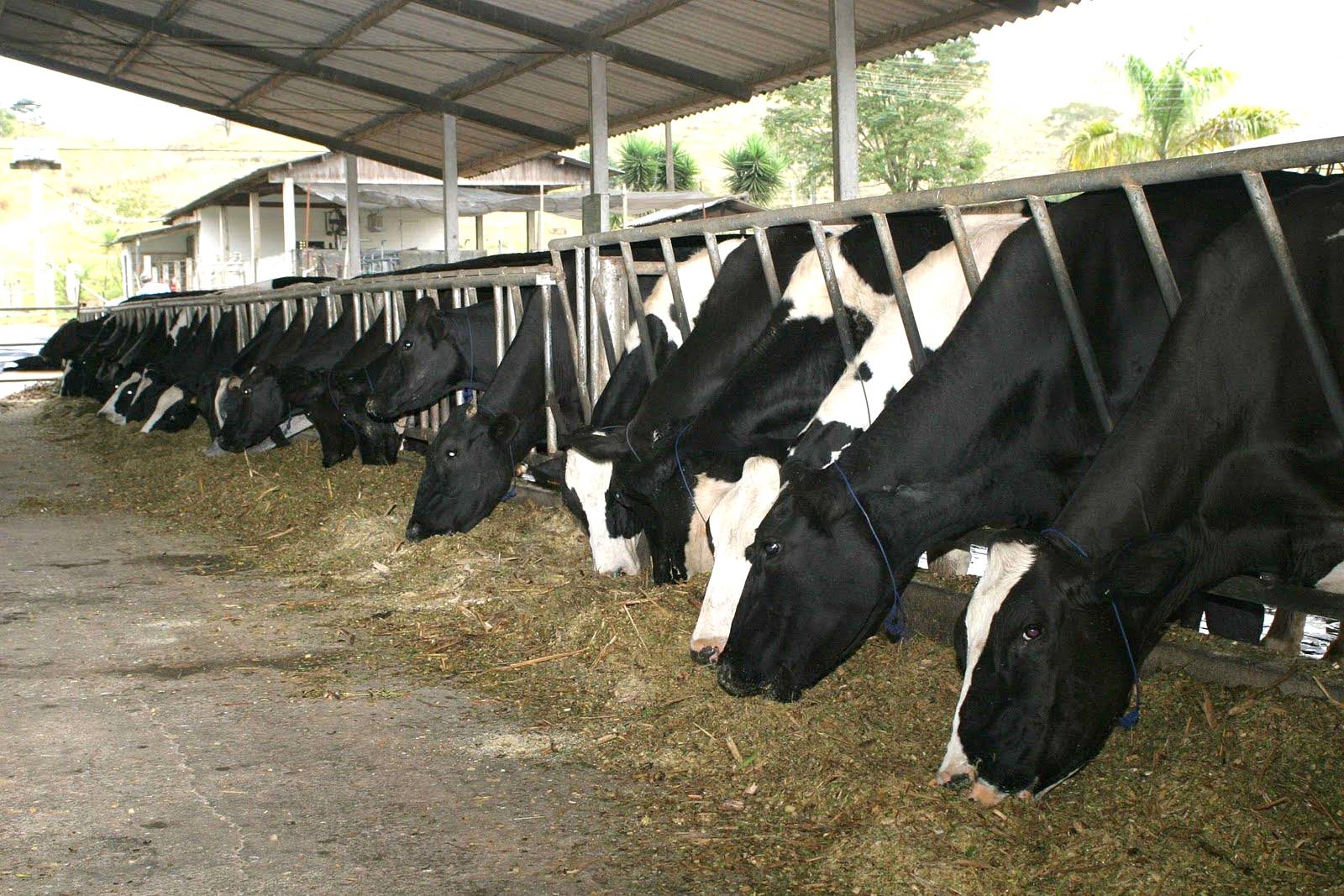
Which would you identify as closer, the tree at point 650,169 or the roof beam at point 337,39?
the roof beam at point 337,39

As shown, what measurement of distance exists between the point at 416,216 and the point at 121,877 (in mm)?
33047

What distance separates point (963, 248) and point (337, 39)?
11879mm

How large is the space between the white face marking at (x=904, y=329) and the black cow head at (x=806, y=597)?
2.46 feet

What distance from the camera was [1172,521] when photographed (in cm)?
340

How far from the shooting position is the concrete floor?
3.24m

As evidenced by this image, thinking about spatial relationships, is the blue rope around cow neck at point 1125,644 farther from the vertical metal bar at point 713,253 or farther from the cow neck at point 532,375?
the cow neck at point 532,375

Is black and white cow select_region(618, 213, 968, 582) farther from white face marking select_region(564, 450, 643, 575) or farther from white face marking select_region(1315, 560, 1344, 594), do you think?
white face marking select_region(1315, 560, 1344, 594)

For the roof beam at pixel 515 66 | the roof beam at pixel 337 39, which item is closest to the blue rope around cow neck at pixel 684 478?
the roof beam at pixel 515 66

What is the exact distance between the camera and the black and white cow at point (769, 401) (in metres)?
5.21

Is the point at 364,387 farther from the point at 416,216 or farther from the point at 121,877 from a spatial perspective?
the point at 416,216

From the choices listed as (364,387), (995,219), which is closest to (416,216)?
(364,387)

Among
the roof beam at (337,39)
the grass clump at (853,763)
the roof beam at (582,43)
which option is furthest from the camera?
the roof beam at (337,39)

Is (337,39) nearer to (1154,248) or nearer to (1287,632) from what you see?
(1154,248)

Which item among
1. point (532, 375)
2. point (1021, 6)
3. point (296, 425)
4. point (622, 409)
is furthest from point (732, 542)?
point (296, 425)
